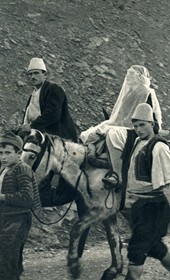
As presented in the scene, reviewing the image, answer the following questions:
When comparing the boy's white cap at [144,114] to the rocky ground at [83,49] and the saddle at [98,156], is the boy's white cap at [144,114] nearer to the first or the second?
the saddle at [98,156]

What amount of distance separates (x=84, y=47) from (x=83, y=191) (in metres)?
8.29

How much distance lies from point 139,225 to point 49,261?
3027 millimetres

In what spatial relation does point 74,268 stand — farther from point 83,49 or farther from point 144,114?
point 83,49

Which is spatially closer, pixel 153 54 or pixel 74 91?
pixel 74 91

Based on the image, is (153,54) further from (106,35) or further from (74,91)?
(74,91)

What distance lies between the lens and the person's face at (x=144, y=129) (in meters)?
7.82

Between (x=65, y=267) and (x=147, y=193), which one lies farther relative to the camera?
(x=65, y=267)

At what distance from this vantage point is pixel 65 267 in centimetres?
980

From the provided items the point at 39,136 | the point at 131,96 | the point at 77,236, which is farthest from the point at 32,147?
the point at 131,96

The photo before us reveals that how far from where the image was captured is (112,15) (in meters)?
18.8

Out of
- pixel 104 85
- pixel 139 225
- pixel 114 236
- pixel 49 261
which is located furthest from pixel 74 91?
pixel 139 225

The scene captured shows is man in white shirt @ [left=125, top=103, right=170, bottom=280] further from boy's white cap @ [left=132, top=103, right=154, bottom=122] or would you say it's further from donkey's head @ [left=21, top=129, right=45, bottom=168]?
donkey's head @ [left=21, top=129, right=45, bottom=168]

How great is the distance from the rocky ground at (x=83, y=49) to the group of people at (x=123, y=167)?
111 inches

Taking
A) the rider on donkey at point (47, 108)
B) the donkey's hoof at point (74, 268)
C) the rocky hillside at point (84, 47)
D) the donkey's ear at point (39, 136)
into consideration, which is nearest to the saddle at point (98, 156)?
the rider on donkey at point (47, 108)
